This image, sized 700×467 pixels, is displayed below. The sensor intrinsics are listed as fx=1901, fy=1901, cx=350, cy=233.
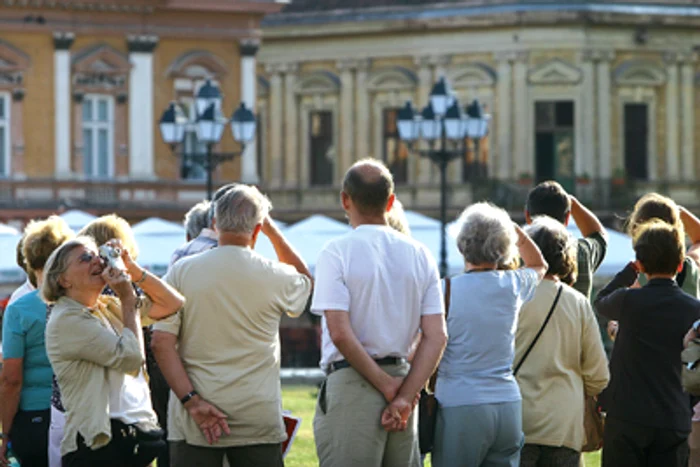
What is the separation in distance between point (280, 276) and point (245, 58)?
3420 centimetres

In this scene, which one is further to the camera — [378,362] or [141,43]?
[141,43]

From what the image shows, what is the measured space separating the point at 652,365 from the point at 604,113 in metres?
41.3

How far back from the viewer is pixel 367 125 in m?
53.4

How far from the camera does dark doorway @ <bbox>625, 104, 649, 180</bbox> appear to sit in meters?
52.1

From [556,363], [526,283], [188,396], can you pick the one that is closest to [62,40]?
[556,363]

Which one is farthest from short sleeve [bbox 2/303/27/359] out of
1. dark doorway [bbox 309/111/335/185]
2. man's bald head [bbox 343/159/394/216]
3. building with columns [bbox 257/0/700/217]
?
dark doorway [bbox 309/111/335/185]

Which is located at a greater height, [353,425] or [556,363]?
[556,363]

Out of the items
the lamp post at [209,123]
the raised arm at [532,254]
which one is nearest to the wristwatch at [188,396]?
the raised arm at [532,254]

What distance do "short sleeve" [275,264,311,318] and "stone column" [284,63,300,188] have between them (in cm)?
4426

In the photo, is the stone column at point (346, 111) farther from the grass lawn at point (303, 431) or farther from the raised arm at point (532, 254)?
the raised arm at point (532, 254)

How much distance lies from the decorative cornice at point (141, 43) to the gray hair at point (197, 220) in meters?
30.4

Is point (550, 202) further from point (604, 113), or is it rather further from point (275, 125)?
point (275, 125)

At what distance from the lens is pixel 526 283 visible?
10000mm

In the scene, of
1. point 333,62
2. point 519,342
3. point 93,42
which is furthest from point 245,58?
point 519,342
